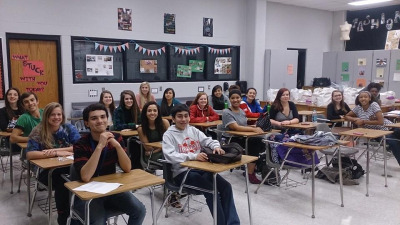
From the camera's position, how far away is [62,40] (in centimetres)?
638

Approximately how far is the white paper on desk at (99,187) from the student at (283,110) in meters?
3.05

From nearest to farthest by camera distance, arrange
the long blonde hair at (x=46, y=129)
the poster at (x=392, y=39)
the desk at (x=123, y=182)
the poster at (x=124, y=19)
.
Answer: the desk at (x=123, y=182) < the long blonde hair at (x=46, y=129) < the poster at (x=124, y=19) < the poster at (x=392, y=39)

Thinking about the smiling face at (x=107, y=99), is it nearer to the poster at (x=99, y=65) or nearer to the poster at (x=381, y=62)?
the poster at (x=99, y=65)

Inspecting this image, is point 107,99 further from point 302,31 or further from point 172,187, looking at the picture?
point 302,31

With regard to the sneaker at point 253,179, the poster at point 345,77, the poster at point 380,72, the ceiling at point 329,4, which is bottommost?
the sneaker at point 253,179

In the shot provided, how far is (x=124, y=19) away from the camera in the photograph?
7.04m

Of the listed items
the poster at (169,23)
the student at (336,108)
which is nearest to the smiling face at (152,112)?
the student at (336,108)

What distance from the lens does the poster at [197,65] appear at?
817 centimetres

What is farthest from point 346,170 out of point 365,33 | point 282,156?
point 365,33

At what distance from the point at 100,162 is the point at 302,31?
872 centimetres

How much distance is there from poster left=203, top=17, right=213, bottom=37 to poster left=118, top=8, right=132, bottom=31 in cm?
183

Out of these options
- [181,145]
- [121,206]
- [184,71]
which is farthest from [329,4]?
[121,206]

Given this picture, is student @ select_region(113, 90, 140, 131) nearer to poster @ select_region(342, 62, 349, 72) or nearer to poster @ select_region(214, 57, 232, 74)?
poster @ select_region(214, 57, 232, 74)

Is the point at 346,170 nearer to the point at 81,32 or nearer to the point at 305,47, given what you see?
the point at 81,32
